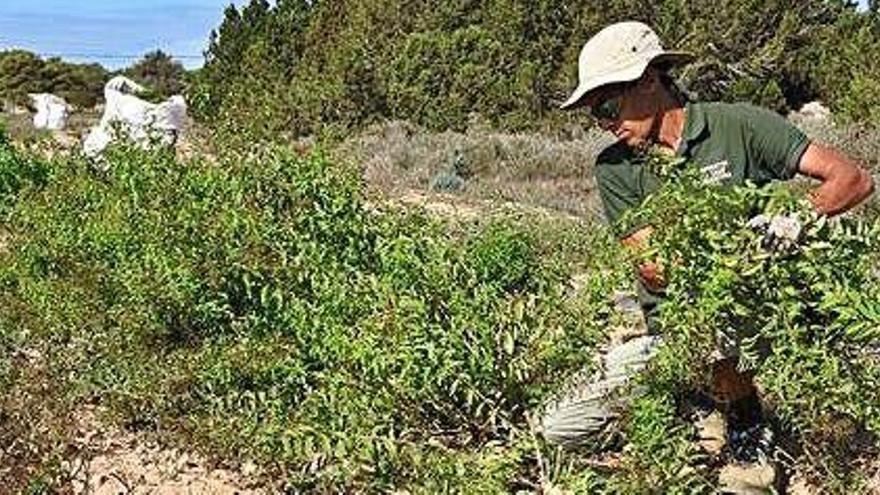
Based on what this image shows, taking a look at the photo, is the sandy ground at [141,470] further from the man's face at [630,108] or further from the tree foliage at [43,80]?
the tree foliage at [43,80]

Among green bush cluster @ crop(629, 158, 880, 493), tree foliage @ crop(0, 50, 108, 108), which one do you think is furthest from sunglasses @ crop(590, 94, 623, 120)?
tree foliage @ crop(0, 50, 108, 108)

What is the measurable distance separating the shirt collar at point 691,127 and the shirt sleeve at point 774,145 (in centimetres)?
12

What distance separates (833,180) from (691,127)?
1.06 feet

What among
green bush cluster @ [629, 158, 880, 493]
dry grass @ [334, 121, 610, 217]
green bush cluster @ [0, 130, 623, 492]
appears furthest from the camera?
dry grass @ [334, 121, 610, 217]

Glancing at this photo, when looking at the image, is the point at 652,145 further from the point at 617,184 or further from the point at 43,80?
the point at 43,80

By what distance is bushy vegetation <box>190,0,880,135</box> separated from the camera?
1692 centimetres

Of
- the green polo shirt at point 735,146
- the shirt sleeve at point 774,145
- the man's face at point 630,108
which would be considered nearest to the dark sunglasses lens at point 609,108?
the man's face at point 630,108

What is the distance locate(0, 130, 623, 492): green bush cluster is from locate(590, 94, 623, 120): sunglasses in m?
0.36

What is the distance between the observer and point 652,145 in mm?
3270

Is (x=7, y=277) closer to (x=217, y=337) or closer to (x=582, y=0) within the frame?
(x=217, y=337)

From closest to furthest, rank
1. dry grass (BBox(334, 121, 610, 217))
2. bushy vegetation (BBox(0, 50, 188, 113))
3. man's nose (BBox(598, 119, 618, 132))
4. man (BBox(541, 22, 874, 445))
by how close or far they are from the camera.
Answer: man (BBox(541, 22, 874, 445)), man's nose (BBox(598, 119, 618, 132)), dry grass (BBox(334, 121, 610, 217)), bushy vegetation (BBox(0, 50, 188, 113))

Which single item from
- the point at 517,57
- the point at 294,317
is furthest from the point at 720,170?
the point at 517,57

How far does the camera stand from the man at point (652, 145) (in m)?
3.33

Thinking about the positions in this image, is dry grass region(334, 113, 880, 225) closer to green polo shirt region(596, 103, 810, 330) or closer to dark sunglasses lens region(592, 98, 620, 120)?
green polo shirt region(596, 103, 810, 330)
